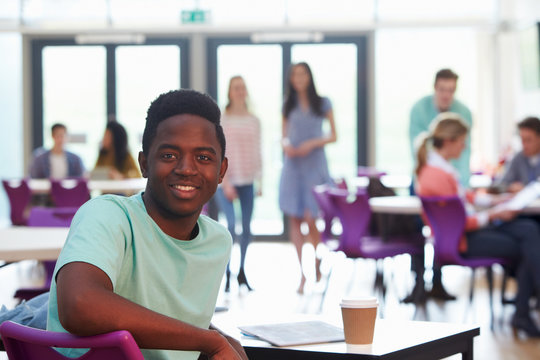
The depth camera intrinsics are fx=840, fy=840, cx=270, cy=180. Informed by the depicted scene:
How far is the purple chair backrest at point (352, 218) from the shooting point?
5008mm

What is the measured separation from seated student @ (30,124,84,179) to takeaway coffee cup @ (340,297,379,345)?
6748 mm

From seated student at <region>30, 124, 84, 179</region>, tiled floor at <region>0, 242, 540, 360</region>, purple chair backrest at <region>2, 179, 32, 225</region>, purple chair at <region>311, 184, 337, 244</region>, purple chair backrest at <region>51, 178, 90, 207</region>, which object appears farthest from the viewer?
seated student at <region>30, 124, 84, 179</region>

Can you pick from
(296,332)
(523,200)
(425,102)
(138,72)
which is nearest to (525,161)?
(425,102)

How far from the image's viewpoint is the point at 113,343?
1247 millimetres

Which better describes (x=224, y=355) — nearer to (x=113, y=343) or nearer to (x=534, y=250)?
(x=113, y=343)

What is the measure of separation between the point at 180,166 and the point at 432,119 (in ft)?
15.3

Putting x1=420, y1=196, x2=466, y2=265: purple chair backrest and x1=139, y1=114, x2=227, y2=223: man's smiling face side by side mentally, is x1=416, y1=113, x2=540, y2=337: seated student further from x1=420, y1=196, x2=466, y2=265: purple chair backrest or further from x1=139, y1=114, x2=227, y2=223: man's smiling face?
x1=139, y1=114, x2=227, y2=223: man's smiling face

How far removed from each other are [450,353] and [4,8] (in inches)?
379

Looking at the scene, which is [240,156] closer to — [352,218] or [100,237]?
[352,218]

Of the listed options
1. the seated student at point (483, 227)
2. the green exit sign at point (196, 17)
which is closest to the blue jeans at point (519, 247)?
the seated student at point (483, 227)

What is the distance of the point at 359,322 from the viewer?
1685mm

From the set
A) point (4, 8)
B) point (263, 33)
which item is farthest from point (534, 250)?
point (4, 8)

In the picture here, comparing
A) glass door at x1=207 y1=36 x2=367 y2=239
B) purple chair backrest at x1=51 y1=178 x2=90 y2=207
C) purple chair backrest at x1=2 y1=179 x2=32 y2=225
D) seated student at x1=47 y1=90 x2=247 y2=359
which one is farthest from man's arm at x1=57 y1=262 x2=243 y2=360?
glass door at x1=207 y1=36 x2=367 y2=239

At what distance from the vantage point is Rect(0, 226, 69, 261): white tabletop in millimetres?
2639
